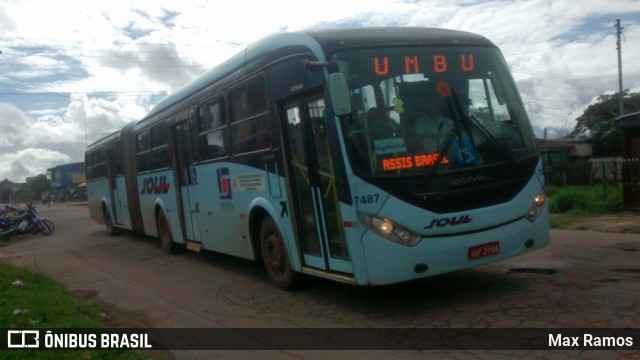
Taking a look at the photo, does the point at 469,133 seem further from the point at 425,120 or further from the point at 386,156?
the point at 386,156

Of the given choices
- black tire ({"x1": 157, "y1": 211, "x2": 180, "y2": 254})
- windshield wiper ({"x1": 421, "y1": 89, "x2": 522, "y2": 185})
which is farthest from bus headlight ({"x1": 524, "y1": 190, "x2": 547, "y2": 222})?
black tire ({"x1": 157, "y1": 211, "x2": 180, "y2": 254})

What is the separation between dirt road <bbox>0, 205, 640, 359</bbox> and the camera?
612 cm

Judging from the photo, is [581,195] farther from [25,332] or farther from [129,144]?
[25,332]

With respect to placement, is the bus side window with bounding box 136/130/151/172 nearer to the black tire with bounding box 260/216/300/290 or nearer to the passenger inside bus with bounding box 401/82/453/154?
the black tire with bounding box 260/216/300/290

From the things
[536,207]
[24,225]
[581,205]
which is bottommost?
[581,205]

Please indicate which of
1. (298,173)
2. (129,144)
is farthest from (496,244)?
(129,144)

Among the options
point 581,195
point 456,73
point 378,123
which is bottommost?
point 581,195

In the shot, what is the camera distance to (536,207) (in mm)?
6926

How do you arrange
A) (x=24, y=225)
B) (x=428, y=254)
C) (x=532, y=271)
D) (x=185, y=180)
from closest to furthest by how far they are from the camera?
1. (x=428, y=254)
2. (x=532, y=271)
3. (x=185, y=180)
4. (x=24, y=225)

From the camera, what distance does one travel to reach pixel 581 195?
57.4 feet

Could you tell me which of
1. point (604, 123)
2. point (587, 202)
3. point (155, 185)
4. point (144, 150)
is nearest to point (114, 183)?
point (144, 150)

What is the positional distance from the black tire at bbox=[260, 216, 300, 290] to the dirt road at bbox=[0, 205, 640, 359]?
0.19 m

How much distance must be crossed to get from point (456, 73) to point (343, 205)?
1.98 metres

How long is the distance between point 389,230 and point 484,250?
3.73 ft
